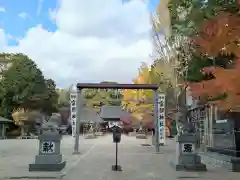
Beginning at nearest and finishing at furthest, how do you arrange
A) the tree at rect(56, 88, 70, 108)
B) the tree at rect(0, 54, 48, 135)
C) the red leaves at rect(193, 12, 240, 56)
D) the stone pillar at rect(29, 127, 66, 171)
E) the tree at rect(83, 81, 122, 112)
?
the red leaves at rect(193, 12, 240, 56) → the stone pillar at rect(29, 127, 66, 171) → the tree at rect(0, 54, 48, 135) → the tree at rect(56, 88, 70, 108) → the tree at rect(83, 81, 122, 112)

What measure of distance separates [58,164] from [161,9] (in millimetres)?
16248

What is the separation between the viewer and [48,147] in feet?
52.7

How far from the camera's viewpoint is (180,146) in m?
16.5

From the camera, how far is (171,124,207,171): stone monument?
1593 cm

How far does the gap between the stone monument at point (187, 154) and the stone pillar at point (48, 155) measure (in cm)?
472

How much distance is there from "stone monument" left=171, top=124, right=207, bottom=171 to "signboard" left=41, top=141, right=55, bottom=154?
491 centimetres

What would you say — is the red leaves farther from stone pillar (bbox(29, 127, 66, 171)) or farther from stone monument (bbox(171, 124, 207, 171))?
stone pillar (bbox(29, 127, 66, 171))

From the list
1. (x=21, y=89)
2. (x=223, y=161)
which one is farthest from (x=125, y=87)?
(x=21, y=89)

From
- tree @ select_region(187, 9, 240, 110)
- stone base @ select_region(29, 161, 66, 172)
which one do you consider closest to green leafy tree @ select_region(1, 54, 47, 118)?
stone base @ select_region(29, 161, 66, 172)

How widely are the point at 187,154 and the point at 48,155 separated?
5463mm

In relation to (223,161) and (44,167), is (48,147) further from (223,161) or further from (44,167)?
(223,161)

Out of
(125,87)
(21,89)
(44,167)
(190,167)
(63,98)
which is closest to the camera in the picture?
(44,167)

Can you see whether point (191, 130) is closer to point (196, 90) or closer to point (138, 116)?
point (196, 90)

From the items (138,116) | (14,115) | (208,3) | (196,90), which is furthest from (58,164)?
(14,115)
